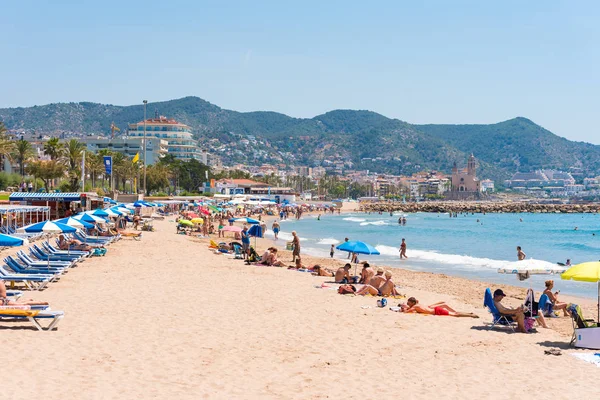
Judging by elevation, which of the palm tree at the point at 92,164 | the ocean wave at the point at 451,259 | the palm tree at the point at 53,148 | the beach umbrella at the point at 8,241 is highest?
the palm tree at the point at 53,148

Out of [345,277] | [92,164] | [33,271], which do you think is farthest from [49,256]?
[92,164]

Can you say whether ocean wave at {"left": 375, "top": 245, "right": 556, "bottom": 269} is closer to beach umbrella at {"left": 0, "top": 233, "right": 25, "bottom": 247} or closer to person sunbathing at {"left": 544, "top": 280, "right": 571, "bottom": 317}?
person sunbathing at {"left": 544, "top": 280, "right": 571, "bottom": 317}

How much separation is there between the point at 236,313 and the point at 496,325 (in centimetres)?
447

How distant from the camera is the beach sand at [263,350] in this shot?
7.30 meters

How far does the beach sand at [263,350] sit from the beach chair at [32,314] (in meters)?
0.17

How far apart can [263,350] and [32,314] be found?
3.32m

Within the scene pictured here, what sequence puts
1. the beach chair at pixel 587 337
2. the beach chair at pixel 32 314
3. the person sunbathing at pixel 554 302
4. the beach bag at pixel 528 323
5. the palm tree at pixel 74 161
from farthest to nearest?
1. the palm tree at pixel 74 161
2. the person sunbathing at pixel 554 302
3. the beach bag at pixel 528 323
4. the beach chair at pixel 587 337
5. the beach chair at pixel 32 314

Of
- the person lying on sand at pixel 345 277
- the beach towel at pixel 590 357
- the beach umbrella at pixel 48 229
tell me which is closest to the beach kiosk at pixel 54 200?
the beach umbrella at pixel 48 229

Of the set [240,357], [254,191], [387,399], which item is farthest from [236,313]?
[254,191]

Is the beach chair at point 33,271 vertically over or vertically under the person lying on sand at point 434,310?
over

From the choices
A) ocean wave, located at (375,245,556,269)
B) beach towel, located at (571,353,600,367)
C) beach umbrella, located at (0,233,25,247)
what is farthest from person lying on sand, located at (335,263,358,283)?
ocean wave, located at (375,245,556,269)

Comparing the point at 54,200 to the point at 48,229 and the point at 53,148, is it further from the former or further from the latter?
the point at 53,148

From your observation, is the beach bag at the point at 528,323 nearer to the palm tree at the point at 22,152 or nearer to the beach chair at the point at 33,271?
the beach chair at the point at 33,271

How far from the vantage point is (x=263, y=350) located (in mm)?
9055
